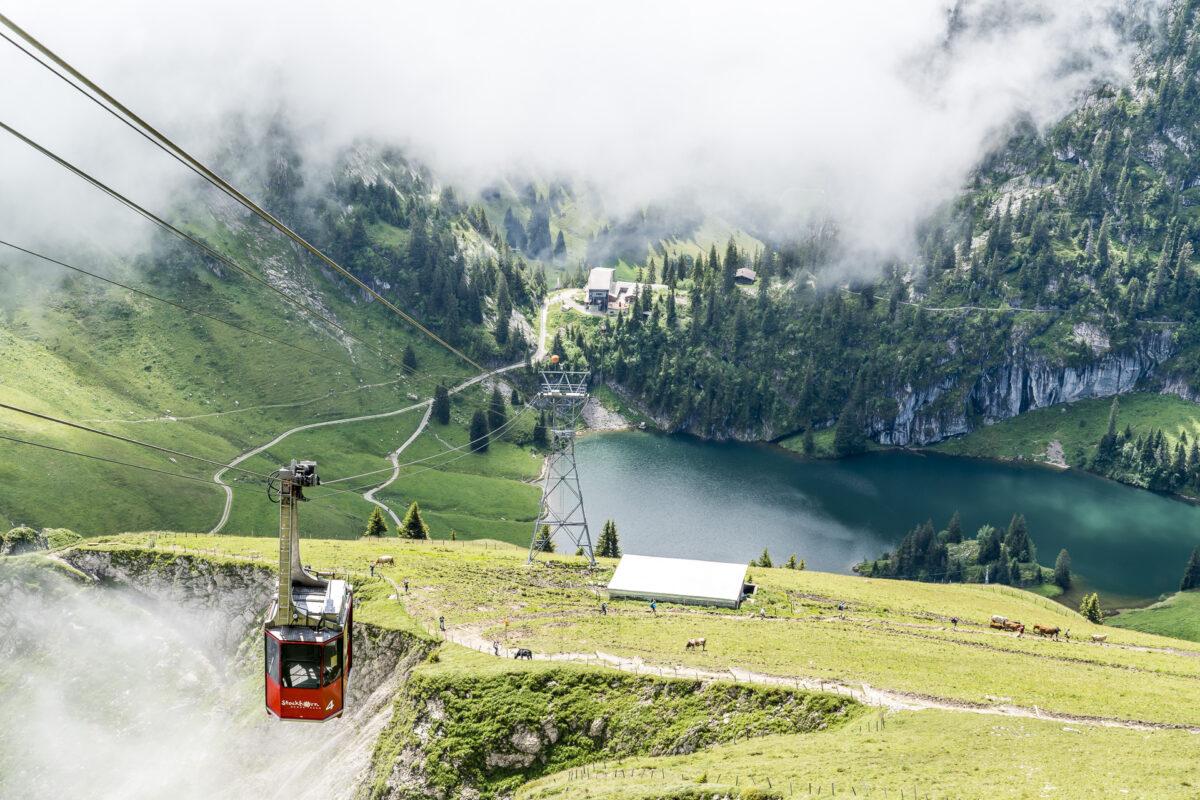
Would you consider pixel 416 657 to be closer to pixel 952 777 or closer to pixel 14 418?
pixel 952 777

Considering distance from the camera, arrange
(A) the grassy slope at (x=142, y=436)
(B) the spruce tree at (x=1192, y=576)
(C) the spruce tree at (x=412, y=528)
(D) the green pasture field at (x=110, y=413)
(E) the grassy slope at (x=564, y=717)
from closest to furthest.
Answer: (E) the grassy slope at (x=564, y=717)
(C) the spruce tree at (x=412, y=528)
(D) the green pasture field at (x=110, y=413)
(A) the grassy slope at (x=142, y=436)
(B) the spruce tree at (x=1192, y=576)

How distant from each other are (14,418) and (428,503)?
71.2 meters

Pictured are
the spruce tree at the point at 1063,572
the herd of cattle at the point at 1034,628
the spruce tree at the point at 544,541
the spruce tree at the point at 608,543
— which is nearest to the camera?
the herd of cattle at the point at 1034,628

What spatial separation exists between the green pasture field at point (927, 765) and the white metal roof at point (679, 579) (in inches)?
1367

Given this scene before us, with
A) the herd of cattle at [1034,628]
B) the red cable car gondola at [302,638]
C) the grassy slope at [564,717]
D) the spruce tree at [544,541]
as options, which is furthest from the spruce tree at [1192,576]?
the red cable car gondola at [302,638]

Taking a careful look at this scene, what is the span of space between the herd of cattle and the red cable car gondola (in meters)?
64.6

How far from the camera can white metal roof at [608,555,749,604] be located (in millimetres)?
Result: 86312

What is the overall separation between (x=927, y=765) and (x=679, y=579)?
48.0 meters

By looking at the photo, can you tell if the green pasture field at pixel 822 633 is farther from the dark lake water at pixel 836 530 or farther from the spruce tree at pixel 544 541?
the dark lake water at pixel 836 530

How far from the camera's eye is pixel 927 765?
1651 inches

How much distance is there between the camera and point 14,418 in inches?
5768

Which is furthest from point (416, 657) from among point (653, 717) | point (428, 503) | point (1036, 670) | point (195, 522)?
point (428, 503)

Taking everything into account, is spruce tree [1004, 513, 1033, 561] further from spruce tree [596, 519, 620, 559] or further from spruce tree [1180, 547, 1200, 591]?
spruce tree [596, 519, 620, 559]

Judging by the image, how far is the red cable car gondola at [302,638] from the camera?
40.0 metres
